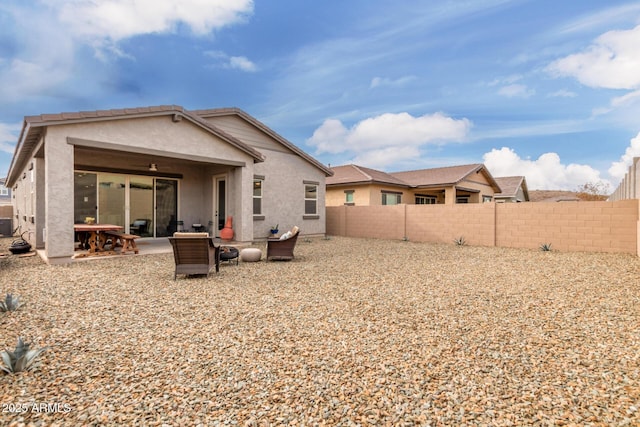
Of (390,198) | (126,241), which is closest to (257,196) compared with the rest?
(126,241)

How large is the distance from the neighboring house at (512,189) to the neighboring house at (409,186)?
3.69 m

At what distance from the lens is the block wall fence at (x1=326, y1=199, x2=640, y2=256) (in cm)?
1012

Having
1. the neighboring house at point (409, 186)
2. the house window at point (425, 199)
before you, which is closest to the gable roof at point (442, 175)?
the neighboring house at point (409, 186)

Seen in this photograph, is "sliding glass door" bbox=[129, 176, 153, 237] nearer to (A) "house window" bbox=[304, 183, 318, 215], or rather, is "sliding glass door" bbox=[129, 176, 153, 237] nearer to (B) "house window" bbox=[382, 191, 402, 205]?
(A) "house window" bbox=[304, 183, 318, 215]

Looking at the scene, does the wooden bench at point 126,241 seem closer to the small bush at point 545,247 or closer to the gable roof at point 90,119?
the gable roof at point 90,119

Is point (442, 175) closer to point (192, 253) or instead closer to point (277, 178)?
point (277, 178)

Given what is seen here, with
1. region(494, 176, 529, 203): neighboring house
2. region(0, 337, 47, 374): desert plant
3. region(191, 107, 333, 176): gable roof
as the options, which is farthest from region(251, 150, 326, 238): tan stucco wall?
region(494, 176, 529, 203): neighboring house

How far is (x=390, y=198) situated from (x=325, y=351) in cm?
1972

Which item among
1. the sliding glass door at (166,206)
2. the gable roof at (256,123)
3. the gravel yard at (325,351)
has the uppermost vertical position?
the gable roof at (256,123)

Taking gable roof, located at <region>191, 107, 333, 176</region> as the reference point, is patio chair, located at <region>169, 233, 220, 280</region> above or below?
below

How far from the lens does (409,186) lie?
914 inches

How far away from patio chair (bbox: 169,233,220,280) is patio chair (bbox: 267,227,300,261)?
239 centimetres

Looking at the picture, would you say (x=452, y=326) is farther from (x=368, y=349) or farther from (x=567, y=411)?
(x=567, y=411)

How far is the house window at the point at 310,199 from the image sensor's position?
51.7ft
